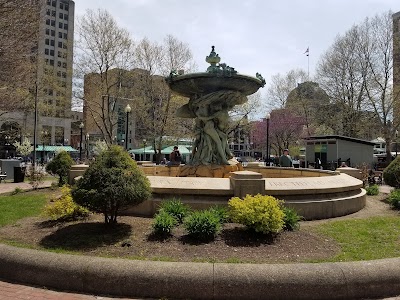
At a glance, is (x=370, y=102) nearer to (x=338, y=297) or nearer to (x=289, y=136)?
(x=289, y=136)

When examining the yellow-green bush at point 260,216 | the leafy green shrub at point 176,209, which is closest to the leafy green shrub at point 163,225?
the leafy green shrub at point 176,209

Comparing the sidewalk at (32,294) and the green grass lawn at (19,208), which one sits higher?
the green grass lawn at (19,208)

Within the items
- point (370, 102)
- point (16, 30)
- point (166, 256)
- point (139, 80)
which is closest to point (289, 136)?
point (370, 102)

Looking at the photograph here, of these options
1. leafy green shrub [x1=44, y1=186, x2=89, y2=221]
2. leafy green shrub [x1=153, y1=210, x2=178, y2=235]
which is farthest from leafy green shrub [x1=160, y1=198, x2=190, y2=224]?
leafy green shrub [x1=44, y1=186, x2=89, y2=221]

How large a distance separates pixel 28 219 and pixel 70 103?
87.0 feet

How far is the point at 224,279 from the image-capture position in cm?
471

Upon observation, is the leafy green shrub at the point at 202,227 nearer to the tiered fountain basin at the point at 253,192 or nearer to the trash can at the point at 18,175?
the tiered fountain basin at the point at 253,192

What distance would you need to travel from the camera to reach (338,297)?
15.7 ft

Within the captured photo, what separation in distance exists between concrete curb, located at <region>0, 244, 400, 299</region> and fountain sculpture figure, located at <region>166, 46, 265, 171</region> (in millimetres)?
9017

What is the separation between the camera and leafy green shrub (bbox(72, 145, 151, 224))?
6.57 meters

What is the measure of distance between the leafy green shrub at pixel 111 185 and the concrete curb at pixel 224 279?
1636mm

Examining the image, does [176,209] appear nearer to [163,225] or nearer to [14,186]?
[163,225]

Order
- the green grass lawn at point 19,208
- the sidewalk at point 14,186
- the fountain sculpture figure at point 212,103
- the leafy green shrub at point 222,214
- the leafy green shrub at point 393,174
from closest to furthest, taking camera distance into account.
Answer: the leafy green shrub at point 222,214 < the green grass lawn at point 19,208 < the leafy green shrub at point 393,174 < the fountain sculpture figure at point 212,103 < the sidewalk at point 14,186

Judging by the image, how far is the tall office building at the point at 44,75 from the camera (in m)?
13.5
